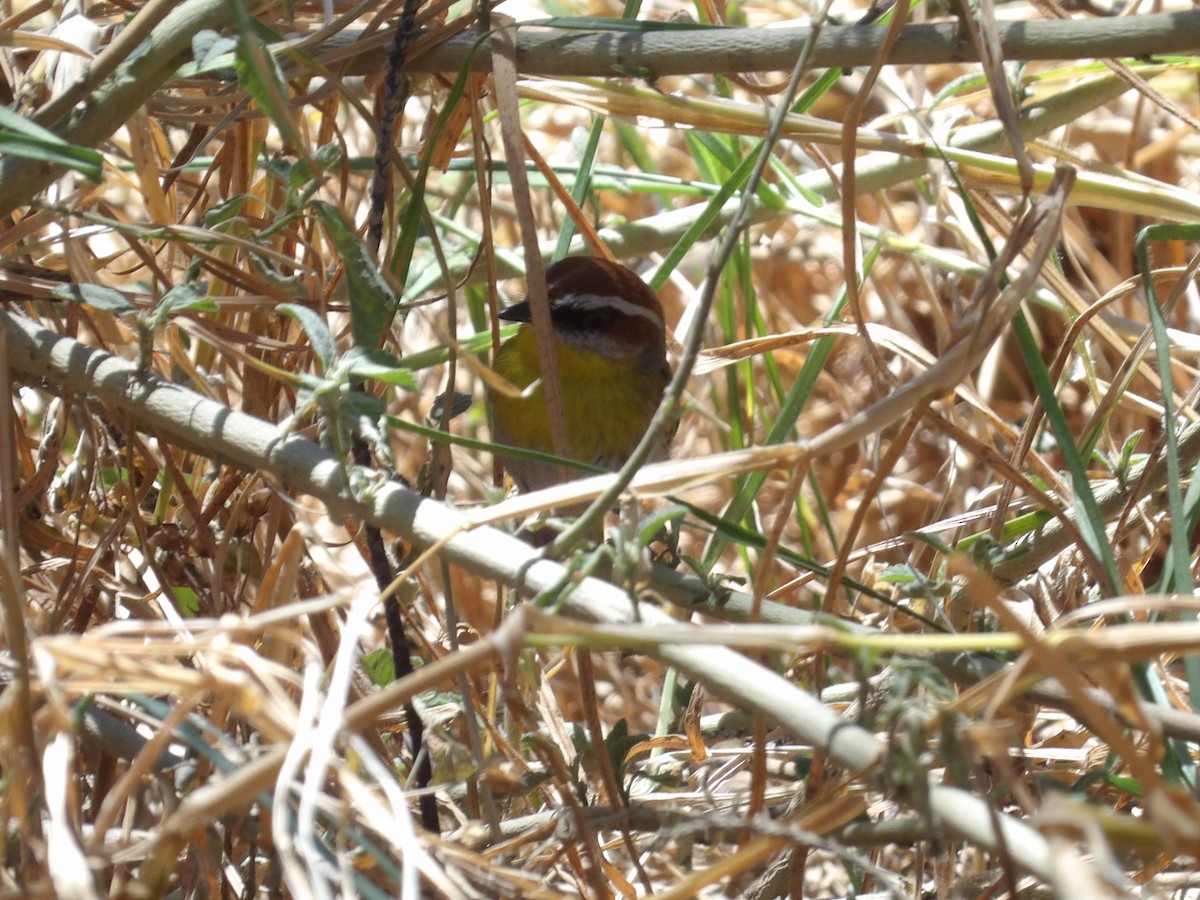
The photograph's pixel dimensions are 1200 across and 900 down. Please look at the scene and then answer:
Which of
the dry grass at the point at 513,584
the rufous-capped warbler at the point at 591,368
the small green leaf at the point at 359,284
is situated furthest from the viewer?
the rufous-capped warbler at the point at 591,368

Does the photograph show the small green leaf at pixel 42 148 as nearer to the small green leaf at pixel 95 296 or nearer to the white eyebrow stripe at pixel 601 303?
the small green leaf at pixel 95 296

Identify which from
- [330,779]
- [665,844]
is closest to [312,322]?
[330,779]

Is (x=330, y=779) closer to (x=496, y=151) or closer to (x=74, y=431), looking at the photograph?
(x=74, y=431)

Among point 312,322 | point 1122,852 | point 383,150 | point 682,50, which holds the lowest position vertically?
point 1122,852

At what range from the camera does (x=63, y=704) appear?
4.45 ft

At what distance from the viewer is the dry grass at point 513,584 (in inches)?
53.6

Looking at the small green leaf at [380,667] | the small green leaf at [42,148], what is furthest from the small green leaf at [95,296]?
the small green leaf at [380,667]

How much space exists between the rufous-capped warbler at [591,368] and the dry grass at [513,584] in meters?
0.15

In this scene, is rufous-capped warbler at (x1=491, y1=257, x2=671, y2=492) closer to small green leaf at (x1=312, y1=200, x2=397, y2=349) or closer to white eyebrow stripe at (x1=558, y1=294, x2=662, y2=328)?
white eyebrow stripe at (x1=558, y1=294, x2=662, y2=328)

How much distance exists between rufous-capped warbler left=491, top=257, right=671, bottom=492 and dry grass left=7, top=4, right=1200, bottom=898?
15cm

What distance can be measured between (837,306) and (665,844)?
1.80 metres

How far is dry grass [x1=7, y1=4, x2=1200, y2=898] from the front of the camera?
1.36m

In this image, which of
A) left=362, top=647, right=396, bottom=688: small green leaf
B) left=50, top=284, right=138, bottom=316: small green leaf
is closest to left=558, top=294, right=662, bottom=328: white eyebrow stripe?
left=362, top=647, right=396, bottom=688: small green leaf

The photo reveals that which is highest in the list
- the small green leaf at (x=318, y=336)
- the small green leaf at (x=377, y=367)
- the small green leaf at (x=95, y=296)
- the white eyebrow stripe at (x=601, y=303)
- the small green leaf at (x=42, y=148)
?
the small green leaf at (x=42, y=148)
